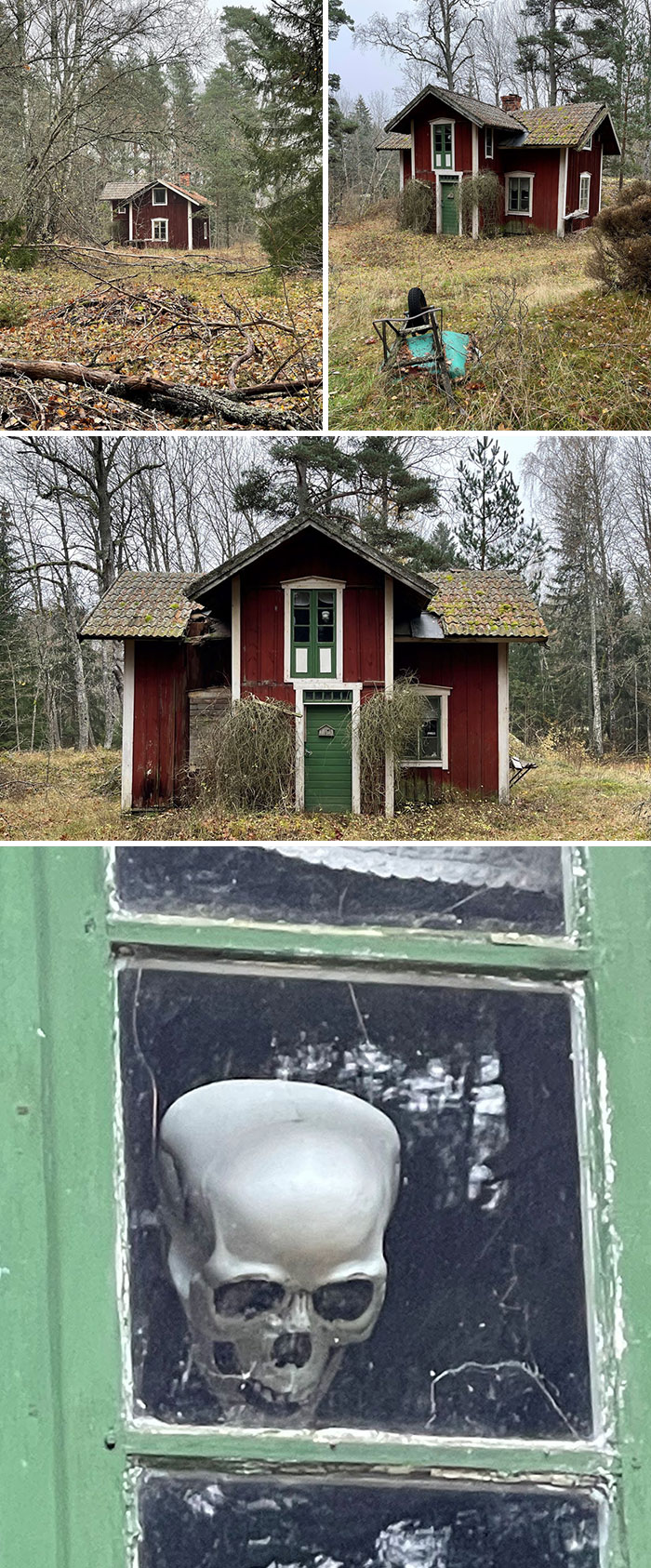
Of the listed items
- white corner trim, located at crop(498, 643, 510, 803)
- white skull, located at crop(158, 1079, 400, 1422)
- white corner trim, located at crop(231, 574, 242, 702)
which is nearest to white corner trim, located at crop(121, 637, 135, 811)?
white corner trim, located at crop(231, 574, 242, 702)

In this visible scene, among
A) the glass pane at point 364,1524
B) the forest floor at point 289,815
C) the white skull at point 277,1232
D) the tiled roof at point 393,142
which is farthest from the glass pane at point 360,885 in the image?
the tiled roof at point 393,142

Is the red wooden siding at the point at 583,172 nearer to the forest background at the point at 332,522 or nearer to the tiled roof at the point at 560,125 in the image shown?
the tiled roof at the point at 560,125

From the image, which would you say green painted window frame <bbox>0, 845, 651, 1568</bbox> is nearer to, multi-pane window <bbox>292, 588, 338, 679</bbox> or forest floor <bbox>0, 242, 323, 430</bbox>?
multi-pane window <bbox>292, 588, 338, 679</bbox>

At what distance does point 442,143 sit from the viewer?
5848 mm

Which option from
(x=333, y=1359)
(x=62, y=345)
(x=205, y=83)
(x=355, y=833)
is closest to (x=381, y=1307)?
(x=333, y=1359)

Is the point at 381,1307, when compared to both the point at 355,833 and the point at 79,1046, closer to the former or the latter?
the point at 79,1046

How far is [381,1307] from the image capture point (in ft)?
6.15

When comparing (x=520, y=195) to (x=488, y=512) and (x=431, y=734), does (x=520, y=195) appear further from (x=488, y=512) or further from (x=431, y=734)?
(x=431, y=734)

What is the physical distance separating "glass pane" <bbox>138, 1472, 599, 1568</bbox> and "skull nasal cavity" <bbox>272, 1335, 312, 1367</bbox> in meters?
0.20

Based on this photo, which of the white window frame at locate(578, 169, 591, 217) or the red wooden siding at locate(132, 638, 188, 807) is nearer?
the red wooden siding at locate(132, 638, 188, 807)

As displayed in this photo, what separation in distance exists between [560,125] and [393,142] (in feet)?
3.19

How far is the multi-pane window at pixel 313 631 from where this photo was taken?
453 centimetres

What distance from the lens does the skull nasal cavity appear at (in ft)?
6.09

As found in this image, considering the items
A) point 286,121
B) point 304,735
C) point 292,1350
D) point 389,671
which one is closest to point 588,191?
point 286,121
